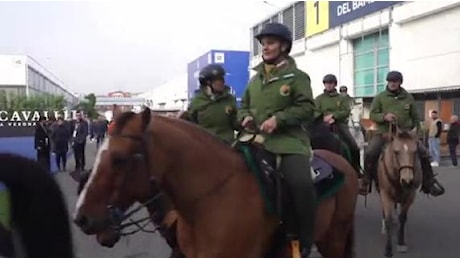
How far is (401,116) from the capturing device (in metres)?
7.96

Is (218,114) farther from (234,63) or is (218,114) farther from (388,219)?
(234,63)

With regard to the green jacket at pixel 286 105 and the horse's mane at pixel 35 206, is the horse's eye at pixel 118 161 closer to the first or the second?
the horse's mane at pixel 35 206

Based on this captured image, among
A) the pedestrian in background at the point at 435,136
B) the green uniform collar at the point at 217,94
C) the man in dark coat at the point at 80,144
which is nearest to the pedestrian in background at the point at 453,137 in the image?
the pedestrian in background at the point at 435,136

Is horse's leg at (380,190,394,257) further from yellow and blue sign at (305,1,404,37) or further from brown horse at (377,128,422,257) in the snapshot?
yellow and blue sign at (305,1,404,37)

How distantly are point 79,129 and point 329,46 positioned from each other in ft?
67.0

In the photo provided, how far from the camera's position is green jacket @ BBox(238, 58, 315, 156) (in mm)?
3750

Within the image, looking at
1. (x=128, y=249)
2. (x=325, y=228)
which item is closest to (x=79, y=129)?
(x=128, y=249)

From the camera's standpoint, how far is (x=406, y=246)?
7406 millimetres

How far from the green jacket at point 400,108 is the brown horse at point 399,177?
0.20 m

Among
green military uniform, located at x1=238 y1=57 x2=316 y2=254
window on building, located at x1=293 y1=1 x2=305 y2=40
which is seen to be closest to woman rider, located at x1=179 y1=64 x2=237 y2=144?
green military uniform, located at x1=238 y1=57 x2=316 y2=254

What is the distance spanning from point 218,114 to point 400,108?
3402 mm

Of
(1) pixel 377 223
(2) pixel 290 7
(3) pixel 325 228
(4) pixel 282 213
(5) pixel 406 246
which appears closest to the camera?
(4) pixel 282 213

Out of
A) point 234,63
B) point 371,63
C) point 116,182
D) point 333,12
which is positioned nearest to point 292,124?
point 116,182

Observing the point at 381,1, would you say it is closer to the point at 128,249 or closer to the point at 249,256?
the point at 128,249
